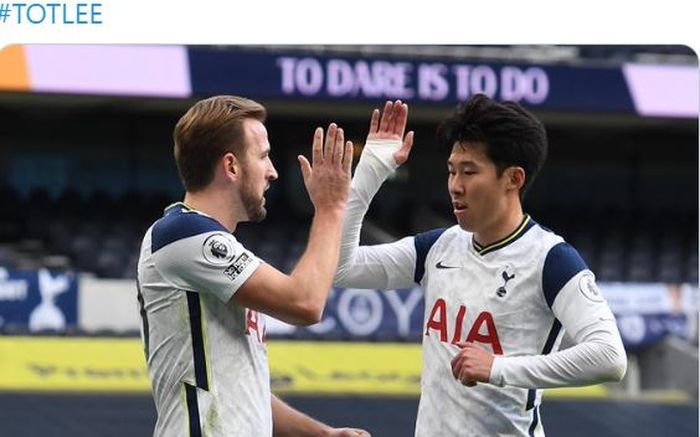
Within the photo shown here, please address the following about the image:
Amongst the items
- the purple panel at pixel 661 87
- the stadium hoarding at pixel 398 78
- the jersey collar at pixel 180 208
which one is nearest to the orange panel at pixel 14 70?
the stadium hoarding at pixel 398 78

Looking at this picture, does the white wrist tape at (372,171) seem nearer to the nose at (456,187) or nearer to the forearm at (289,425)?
the nose at (456,187)

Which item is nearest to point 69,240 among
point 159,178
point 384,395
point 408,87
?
point 159,178

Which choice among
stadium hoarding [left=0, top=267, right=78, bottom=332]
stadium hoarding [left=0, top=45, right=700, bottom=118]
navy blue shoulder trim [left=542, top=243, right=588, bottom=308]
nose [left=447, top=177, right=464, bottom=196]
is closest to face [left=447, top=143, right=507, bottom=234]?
nose [left=447, top=177, right=464, bottom=196]

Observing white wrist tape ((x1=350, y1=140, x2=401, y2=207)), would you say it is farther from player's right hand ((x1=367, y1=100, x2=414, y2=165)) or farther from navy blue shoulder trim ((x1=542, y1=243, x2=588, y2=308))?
navy blue shoulder trim ((x1=542, y1=243, x2=588, y2=308))

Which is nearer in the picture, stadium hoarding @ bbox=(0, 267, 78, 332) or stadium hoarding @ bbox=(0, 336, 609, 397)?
stadium hoarding @ bbox=(0, 336, 609, 397)

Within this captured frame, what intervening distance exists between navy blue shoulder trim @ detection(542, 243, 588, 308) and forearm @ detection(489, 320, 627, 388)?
0.16 meters

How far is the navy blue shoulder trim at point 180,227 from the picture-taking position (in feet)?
12.1

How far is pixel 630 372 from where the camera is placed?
13.7 metres

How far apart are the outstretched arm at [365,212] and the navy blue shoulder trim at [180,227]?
1.86ft

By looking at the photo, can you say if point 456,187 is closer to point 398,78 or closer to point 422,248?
point 422,248

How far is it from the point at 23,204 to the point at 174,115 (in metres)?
2.64

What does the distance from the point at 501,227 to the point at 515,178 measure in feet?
0.47

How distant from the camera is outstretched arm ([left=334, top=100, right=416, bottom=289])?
4.20 metres

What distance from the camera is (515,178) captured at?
4.07 m
